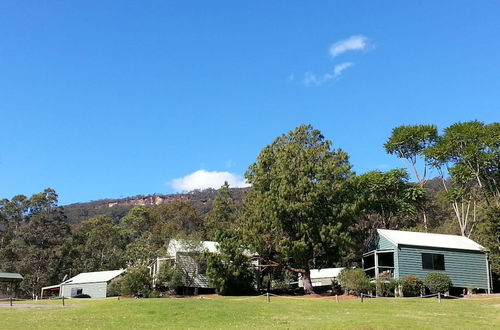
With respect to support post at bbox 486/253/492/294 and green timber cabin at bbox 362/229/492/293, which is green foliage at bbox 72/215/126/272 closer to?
green timber cabin at bbox 362/229/492/293

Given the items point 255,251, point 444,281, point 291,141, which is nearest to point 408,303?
point 444,281

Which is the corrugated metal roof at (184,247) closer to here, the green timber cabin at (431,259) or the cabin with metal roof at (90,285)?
the cabin with metal roof at (90,285)

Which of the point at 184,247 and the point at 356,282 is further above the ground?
the point at 184,247

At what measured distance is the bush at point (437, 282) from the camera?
3550 centimetres

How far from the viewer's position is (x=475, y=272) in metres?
38.3

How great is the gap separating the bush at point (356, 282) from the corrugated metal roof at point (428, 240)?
13.6ft

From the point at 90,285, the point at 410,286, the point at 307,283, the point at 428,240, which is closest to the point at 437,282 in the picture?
the point at 410,286

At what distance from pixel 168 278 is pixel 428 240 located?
2085 centimetres

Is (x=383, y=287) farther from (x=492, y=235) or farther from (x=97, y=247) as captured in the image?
(x=97, y=247)

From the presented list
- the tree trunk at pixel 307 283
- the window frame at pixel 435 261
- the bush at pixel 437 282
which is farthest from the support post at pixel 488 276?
the tree trunk at pixel 307 283

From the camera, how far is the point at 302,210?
3803 centimetres

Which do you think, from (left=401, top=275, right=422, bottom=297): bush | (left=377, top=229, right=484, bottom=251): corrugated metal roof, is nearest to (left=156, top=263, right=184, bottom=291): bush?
(left=377, top=229, right=484, bottom=251): corrugated metal roof

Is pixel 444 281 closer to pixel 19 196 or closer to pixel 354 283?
pixel 354 283

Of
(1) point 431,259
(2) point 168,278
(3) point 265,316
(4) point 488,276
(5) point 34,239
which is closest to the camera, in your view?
(3) point 265,316
